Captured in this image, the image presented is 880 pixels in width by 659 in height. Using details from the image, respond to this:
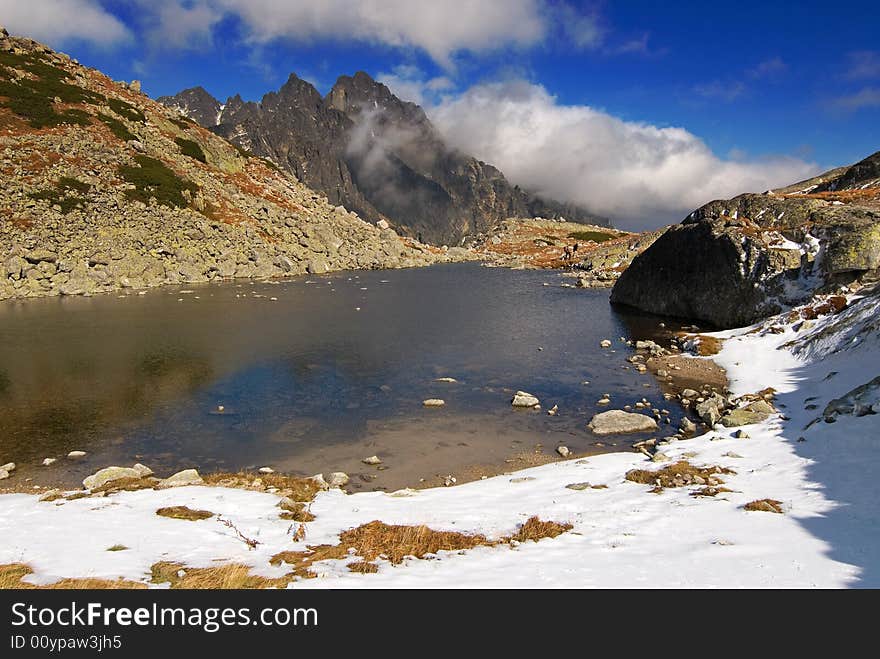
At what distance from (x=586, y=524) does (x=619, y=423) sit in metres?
11.6

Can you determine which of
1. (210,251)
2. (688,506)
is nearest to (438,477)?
(688,506)

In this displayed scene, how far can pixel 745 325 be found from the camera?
44031mm

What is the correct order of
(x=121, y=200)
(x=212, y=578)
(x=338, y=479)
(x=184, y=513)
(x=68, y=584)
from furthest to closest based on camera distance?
1. (x=121, y=200)
2. (x=338, y=479)
3. (x=184, y=513)
4. (x=212, y=578)
5. (x=68, y=584)

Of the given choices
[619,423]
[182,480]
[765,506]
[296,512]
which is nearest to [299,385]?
[182,480]

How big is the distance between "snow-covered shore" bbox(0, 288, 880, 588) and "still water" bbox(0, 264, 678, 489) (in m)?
3.94

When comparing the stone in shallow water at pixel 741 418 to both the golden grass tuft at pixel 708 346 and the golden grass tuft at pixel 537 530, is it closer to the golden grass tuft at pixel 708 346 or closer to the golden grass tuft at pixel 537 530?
the golden grass tuft at pixel 537 530

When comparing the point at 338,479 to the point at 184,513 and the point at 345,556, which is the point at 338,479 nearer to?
the point at 184,513

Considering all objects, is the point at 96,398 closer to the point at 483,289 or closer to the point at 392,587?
the point at 392,587

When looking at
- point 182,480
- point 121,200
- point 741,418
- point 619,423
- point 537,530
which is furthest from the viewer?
point 121,200

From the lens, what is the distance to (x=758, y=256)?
45375mm

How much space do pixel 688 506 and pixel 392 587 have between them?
9.29m

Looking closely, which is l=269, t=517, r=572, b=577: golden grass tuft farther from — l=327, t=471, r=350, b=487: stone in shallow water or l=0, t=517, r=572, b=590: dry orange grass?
l=327, t=471, r=350, b=487: stone in shallow water

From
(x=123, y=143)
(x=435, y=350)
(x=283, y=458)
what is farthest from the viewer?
(x=123, y=143)

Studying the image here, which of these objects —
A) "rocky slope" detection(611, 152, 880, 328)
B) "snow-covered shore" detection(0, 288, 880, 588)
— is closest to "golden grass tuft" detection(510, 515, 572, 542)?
"snow-covered shore" detection(0, 288, 880, 588)
